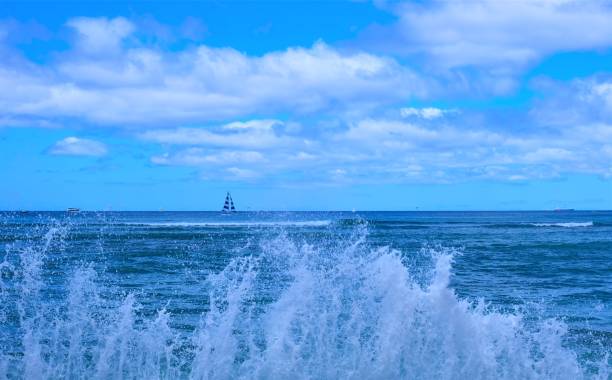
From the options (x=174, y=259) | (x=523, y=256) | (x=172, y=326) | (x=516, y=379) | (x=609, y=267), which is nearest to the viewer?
(x=516, y=379)

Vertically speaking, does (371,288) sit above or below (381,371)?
above

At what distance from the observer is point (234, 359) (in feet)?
29.4

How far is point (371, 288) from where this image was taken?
29.9ft

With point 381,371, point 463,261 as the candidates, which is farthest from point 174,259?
point 381,371

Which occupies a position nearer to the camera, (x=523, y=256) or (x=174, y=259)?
(x=174, y=259)

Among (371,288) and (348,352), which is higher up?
(371,288)

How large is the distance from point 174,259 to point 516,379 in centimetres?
1872

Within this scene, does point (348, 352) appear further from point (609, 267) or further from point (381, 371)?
point (609, 267)

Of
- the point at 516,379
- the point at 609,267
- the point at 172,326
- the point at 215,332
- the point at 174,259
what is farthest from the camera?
the point at 174,259

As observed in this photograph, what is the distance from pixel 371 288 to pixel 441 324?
44.5 inches

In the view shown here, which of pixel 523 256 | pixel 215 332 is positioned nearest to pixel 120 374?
pixel 215 332

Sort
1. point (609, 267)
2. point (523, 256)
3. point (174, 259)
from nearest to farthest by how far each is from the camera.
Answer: point (609, 267)
point (174, 259)
point (523, 256)

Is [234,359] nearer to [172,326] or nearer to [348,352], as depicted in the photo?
[348,352]

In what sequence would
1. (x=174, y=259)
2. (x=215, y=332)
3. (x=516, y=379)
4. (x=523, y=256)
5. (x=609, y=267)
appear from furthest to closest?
(x=523, y=256) → (x=174, y=259) → (x=609, y=267) → (x=215, y=332) → (x=516, y=379)
